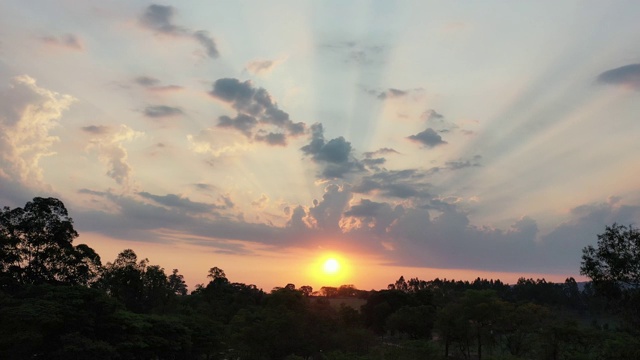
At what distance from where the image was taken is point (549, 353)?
2314 inches

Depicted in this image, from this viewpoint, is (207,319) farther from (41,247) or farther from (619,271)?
(619,271)

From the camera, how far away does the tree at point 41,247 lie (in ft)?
175

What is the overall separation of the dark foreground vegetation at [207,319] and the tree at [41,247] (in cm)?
12

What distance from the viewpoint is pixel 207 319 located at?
63.5m

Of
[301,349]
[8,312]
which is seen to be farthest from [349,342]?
[8,312]

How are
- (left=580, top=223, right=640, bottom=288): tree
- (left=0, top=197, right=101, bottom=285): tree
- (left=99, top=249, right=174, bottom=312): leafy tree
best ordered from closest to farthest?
(left=580, top=223, right=640, bottom=288): tree
(left=0, top=197, right=101, bottom=285): tree
(left=99, top=249, right=174, bottom=312): leafy tree

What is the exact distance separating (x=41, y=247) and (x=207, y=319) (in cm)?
2233

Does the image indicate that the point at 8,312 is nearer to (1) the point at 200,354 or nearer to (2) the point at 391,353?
(1) the point at 200,354

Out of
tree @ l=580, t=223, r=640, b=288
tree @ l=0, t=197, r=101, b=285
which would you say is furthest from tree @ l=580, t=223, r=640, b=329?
tree @ l=0, t=197, r=101, b=285

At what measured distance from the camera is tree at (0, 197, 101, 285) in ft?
175

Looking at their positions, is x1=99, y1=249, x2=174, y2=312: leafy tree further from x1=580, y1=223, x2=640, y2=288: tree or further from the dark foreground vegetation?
x1=580, y1=223, x2=640, y2=288: tree

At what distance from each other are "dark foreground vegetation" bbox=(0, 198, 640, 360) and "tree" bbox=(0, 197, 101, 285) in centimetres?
12

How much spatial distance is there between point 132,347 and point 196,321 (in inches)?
624

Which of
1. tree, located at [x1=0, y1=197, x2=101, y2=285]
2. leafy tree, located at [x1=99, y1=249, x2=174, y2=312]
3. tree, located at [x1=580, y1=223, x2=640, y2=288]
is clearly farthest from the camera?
leafy tree, located at [x1=99, y1=249, x2=174, y2=312]
